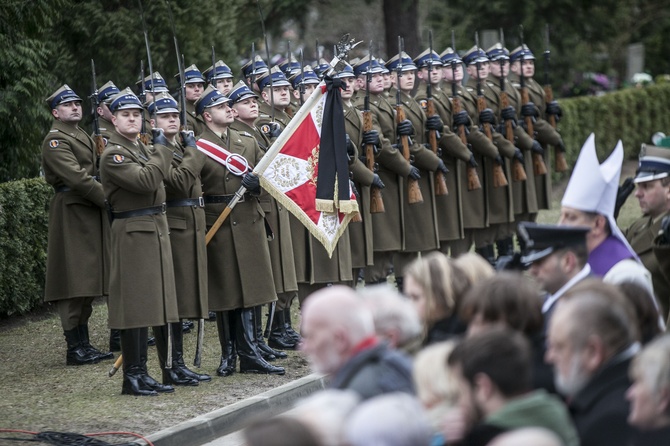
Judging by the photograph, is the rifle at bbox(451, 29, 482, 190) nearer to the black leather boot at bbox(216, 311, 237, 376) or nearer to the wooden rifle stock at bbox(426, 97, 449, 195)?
the wooden rifle stock at bbox(426, 97, 449, 195)

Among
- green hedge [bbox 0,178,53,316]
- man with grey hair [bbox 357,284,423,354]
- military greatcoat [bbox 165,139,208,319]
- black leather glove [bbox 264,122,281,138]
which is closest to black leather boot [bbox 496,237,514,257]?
black leather glove [bbox 264,122,281,138]

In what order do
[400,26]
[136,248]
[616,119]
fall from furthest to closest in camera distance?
[616,119] < [400,26] < [136,248]

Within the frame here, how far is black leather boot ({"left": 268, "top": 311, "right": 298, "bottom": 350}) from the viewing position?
1100 centimetres

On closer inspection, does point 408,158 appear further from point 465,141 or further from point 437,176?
point 465,141

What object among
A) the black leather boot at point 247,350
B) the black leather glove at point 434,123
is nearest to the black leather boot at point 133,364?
the black leather boot at point 247,350

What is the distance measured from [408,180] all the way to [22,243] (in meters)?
3.63

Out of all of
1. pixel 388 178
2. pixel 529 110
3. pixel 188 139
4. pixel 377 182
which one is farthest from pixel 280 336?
pixel 529 110

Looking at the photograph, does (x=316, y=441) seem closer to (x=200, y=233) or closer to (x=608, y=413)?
(x=608, y=413)

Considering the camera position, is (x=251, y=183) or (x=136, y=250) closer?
(x=136, y=250)

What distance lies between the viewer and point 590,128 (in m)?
24.5

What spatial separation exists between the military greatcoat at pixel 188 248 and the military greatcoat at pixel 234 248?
236 millimetres

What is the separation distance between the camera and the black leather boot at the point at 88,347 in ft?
34.3

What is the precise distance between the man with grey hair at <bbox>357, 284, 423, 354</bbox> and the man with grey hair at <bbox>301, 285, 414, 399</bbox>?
1.06 feet

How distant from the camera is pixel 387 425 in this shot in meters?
3.58
